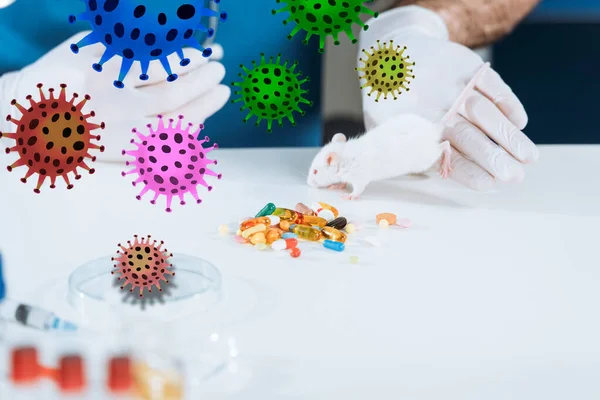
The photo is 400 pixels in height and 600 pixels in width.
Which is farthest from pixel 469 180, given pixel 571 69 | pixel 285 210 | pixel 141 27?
pixel 571 69

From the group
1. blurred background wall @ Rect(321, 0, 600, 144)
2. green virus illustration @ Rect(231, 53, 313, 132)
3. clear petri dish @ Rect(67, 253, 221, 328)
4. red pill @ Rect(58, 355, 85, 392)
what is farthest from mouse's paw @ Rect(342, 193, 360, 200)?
blurred background wall @ Rect(321, 0, 600, 144)

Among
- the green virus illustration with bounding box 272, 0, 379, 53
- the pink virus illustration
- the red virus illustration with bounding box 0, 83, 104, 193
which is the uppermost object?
the green virus illustration with bounding box 272, 0, 379, 53

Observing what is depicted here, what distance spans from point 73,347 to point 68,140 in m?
0.19

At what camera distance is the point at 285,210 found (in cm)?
82

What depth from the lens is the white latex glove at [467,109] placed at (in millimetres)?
942

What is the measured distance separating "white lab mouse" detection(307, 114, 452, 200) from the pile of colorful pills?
0.26 feet

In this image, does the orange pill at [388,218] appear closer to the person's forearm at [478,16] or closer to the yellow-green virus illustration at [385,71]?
the yellow-green virus illustration at [385,71]

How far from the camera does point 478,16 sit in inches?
55.7

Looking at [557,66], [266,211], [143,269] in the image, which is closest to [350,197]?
[266,211]

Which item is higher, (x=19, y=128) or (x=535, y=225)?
(x=19, y=128)

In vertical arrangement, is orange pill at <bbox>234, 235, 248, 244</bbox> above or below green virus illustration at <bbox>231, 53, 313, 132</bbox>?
below

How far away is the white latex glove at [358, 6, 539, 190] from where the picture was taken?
94cm

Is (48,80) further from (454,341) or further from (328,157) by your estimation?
(454,341)

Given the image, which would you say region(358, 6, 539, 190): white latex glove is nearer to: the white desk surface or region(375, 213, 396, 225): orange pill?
the white desk surface
